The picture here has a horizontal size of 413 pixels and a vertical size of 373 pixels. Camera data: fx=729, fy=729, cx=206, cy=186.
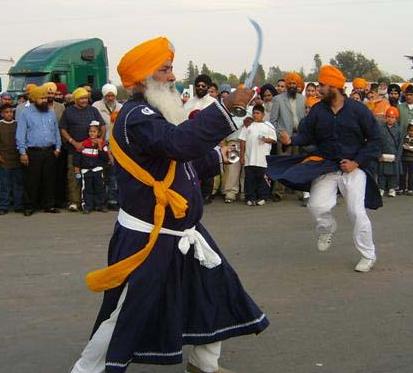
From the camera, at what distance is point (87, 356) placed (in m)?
3.89

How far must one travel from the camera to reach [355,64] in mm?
55469

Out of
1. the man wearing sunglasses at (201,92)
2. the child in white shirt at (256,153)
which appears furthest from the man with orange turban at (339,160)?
the child in white shirt at (256,153)

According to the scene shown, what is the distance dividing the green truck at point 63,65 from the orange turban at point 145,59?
613 inches

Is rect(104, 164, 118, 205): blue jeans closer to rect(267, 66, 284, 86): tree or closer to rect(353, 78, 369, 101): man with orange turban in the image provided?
rect(267, 66, 284, 86): tree

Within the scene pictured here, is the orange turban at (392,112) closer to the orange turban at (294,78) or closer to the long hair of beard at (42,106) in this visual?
the orange turban at (294,78)

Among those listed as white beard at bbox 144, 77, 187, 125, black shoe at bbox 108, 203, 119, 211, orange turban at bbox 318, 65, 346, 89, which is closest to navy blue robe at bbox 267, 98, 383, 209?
orange turban at bbox 318, 65, 346, 89

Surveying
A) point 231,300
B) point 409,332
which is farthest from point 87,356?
point 409,332

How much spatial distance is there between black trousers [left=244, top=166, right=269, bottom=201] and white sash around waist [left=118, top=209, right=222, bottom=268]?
741 cm

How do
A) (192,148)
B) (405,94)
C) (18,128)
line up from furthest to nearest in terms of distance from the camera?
(405,94), (18,128), (192,148)

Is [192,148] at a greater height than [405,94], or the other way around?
[192,148]

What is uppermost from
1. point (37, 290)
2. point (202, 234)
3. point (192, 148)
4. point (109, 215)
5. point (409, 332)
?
point (192, 148)

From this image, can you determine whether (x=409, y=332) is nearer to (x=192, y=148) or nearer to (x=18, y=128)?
(x=192, y=148)

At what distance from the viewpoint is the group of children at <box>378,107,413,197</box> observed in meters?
12.2

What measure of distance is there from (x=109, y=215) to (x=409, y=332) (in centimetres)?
608
